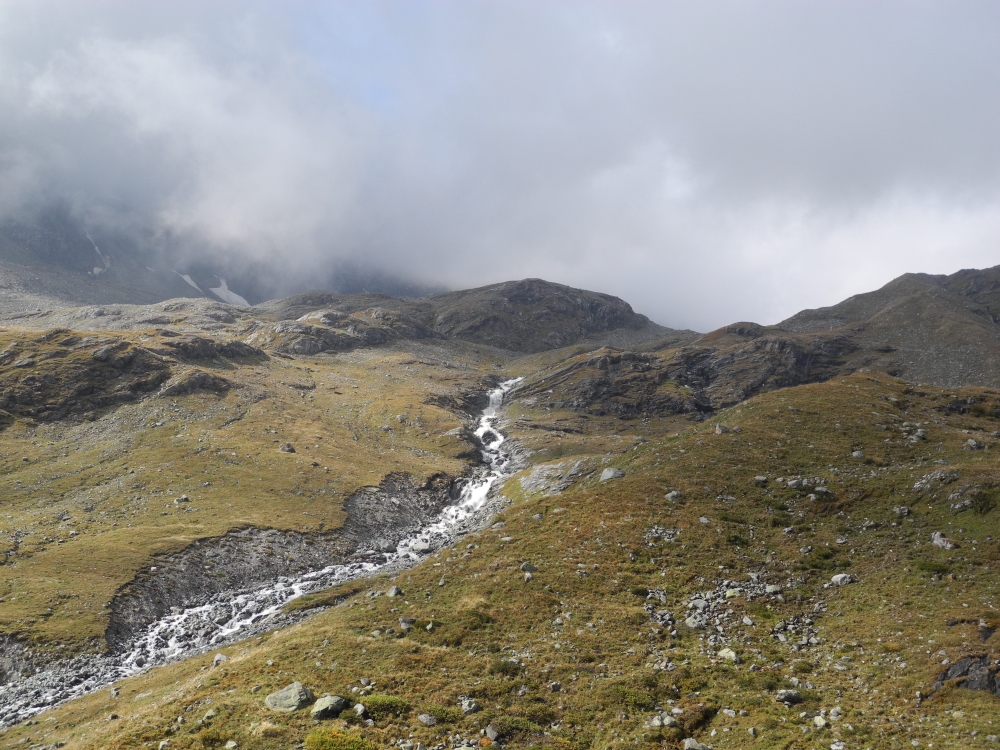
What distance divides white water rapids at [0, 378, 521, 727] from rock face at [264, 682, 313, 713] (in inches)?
1082

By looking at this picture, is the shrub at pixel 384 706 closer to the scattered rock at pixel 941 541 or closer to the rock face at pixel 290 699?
the rock face at pixel 290 699

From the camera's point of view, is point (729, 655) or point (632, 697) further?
point (729, 655)

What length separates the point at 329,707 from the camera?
21547 mm

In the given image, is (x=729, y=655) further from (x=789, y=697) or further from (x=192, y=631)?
(x=192, y=631)

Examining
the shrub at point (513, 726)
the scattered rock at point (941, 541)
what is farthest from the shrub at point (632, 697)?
the scattered rock at point (941, 541)

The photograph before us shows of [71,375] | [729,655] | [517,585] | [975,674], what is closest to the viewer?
[975,674]

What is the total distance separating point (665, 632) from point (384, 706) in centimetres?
1580

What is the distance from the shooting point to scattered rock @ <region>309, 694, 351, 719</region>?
21.4 meters

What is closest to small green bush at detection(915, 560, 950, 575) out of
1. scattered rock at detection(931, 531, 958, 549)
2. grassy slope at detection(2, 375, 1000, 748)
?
grassy slope at detection(2, 375, 1000, 748)

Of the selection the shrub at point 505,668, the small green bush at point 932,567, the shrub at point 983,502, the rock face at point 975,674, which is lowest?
the shrub at point 505,668

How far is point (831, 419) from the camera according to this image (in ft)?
179

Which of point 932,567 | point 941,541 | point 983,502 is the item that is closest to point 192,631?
point 932,567

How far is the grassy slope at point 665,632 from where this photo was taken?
2094 cm

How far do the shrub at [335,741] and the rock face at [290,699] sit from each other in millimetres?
2667
